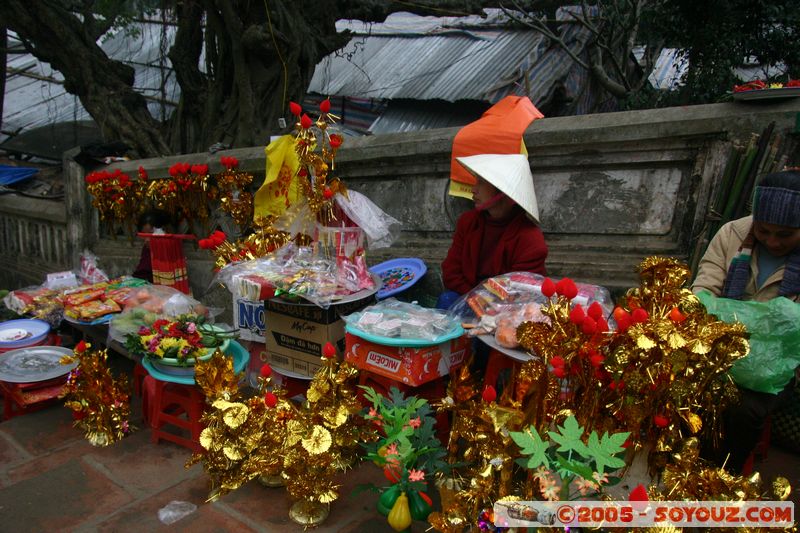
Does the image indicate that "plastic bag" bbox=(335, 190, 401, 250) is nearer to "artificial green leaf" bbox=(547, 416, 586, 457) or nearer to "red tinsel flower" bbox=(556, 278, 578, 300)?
"red tinsel flower" bbox=(556, 278, 578, 300)

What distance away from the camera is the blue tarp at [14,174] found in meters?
9.15

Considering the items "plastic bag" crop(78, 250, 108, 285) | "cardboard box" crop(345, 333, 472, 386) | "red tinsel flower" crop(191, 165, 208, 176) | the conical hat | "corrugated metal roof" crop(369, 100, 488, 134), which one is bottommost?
"plastic bag" crop(78, 250, 108, 285)

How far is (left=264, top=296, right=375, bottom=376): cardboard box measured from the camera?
317cm

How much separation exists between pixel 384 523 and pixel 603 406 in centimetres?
110

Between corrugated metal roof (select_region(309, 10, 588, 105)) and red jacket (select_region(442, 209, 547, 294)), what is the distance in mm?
5758

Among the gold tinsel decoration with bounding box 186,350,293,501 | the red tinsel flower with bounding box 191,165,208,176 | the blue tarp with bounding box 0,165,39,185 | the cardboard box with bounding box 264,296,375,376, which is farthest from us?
the blue tarp with bounding box 0,165,39,185

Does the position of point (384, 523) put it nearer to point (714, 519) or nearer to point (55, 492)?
point (714, 519)

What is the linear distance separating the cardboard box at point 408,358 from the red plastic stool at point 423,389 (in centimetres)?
11

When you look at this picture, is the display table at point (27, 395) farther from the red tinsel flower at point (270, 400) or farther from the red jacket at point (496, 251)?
the red jacket at point (496, 251)

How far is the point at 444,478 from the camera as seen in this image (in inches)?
84.5

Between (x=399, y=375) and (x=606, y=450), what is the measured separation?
1.20 meters

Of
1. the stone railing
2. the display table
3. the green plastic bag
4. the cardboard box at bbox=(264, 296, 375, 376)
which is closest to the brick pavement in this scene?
the display table

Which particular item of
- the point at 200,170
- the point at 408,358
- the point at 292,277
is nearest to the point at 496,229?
the point at 408,358

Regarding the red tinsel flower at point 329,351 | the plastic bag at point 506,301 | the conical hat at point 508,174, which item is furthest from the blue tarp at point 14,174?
the plastic bag at point 506,301
